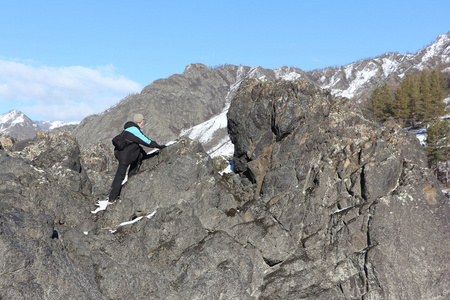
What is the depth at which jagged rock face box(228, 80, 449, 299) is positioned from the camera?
18.8 m

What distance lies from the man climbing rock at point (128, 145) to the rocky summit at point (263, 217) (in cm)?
68

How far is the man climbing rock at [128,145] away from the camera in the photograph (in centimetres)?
1988

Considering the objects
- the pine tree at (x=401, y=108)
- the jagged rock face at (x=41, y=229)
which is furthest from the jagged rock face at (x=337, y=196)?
the pine tree at (x=401, y=108)

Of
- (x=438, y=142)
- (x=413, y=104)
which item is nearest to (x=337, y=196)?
(x=438, y=142)

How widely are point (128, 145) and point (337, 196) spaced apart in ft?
40.5

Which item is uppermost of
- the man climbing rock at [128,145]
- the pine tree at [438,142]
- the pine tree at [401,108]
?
the pine tree at [401,108]

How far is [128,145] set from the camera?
20422 mm

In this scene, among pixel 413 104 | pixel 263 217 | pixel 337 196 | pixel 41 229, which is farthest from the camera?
pixel 413 104

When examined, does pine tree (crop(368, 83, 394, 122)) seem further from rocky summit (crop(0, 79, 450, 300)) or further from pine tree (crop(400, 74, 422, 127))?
rocky summit (crop(0, 79, 450, 300))

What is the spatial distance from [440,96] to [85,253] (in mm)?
78080

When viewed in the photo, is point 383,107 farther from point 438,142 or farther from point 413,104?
point 438,142

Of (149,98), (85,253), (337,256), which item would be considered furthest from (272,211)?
(149,98)

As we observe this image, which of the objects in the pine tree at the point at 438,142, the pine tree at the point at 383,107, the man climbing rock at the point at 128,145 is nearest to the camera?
the man climbing rock at the point at 128,145

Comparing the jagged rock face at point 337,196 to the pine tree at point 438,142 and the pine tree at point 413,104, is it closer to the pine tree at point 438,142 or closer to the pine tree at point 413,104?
the pine tree at point 438,142
